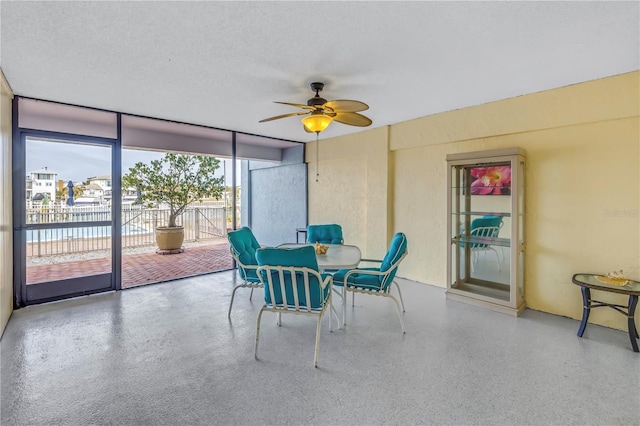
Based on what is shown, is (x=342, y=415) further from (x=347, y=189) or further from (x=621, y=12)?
(x=347, y=189)

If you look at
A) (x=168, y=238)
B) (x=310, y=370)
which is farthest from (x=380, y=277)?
(x=168, y=238)

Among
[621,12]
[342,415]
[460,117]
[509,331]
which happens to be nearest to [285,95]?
[460,117]

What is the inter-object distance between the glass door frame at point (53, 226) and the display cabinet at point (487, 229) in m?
4.52

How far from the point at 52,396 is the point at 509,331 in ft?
12.3

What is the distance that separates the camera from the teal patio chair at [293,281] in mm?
2424

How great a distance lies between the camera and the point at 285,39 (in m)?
2.29

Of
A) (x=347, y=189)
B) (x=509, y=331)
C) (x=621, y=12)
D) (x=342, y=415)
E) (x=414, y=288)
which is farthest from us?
(x=347, y=189)

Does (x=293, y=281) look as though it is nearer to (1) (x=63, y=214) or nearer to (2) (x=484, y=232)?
(2) (x=484, y=232)

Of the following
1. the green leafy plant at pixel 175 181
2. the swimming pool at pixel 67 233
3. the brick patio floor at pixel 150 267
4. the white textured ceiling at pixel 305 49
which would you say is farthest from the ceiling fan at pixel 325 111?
the green leafy plant at pixel 175 181

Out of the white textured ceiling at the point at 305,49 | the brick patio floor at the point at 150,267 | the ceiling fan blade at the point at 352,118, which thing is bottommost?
the brick patio floor at the point at 150,267

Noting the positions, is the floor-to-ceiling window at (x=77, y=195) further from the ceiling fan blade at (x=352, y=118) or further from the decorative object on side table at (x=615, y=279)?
the decorative object on side table at (x=615, y=279)

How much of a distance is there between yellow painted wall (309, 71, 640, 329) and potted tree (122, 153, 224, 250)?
19.2 feet

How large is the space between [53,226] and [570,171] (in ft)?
20.1

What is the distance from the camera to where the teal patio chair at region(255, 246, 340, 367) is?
7.95ft
